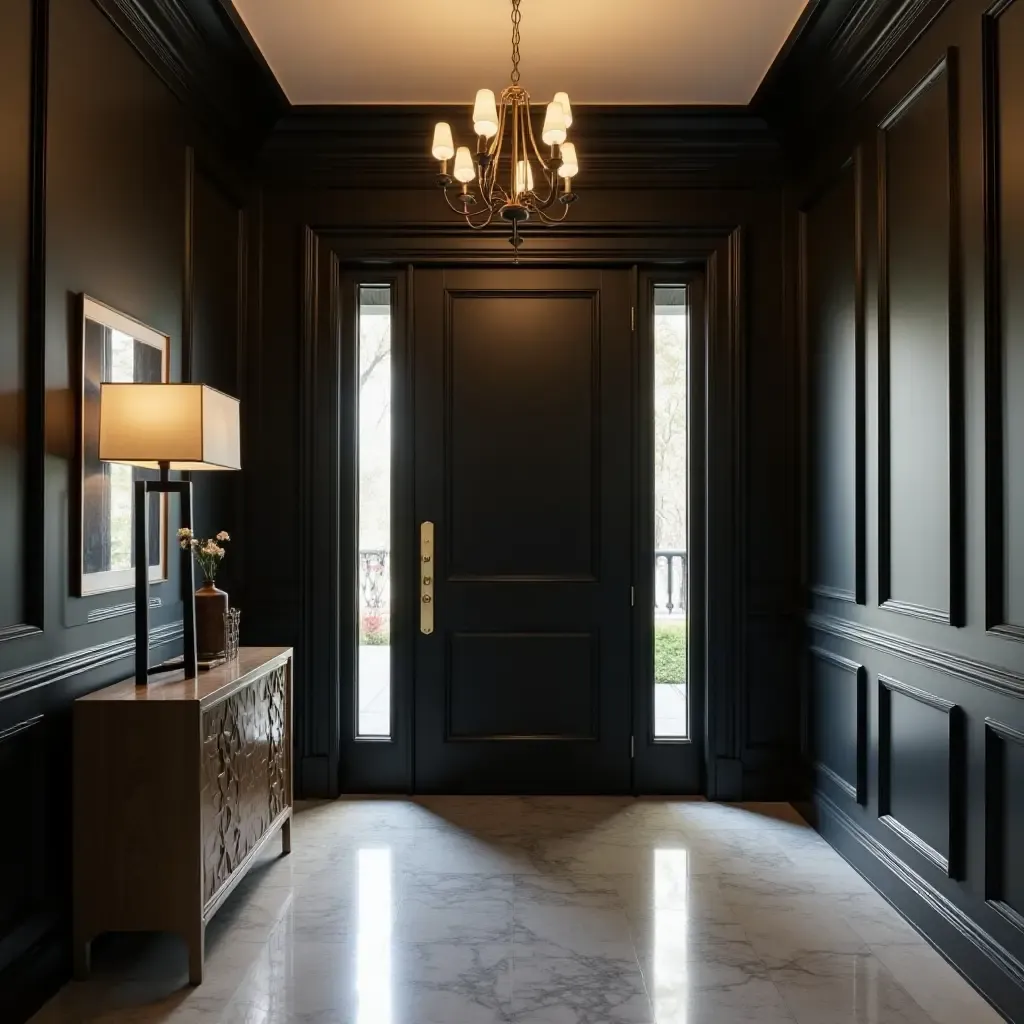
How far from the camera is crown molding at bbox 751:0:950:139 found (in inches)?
112

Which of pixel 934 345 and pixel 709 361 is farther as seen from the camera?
pixel 709 361

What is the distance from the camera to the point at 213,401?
253 cm

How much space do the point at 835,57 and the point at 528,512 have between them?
2152 mm

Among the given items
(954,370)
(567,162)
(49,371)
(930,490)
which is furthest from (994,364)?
(49,371)

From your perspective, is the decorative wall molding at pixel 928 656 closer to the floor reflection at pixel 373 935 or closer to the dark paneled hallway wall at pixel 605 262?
the dark paneled hallway wall at pixel 605 262

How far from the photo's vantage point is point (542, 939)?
258 cm

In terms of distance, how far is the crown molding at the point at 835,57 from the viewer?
2.83 meters

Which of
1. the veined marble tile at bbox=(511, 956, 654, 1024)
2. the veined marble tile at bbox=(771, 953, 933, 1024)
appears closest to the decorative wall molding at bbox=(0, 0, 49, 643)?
the veined marble tile at bbox=(511, 956, 654, 1024)

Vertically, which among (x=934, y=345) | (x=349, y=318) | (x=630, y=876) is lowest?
(x=630, y=876)

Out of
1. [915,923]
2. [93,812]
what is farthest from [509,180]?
[915,923]

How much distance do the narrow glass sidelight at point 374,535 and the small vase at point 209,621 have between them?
1164mm

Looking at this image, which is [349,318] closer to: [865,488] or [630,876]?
[865,488]

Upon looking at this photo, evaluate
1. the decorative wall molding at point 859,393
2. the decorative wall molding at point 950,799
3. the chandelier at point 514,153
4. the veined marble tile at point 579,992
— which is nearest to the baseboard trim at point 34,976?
the veined marble tile at point 579,992

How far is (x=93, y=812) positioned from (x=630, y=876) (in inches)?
69.1
